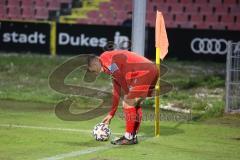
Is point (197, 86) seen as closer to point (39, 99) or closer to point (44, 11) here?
point (39, 99)

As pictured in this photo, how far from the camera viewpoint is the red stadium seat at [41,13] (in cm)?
3050

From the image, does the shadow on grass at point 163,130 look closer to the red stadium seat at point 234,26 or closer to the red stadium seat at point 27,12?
the red stadium seat at point 234,26

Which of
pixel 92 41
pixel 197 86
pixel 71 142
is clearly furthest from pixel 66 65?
pixel 71 142

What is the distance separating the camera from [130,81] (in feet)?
Answer: 36.0

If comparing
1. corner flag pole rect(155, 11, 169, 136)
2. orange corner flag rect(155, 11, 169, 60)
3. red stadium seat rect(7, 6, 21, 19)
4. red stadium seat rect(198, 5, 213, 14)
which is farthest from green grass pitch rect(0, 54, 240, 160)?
red stadium seat rect(7, 6, 21, 19)

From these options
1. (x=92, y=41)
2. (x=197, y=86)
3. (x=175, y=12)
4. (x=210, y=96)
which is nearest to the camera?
(x=210, y=96)

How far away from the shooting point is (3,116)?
14438 mm

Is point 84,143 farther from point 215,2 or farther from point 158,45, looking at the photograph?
point 215,2

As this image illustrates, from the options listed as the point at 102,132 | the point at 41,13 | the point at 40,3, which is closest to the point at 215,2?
the point at 41,13

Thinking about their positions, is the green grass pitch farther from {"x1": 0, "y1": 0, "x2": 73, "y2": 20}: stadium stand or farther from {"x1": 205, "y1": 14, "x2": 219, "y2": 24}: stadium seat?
{"x1": 0, "y1": 0, "x2": 73, "y2": 20}: stadium stand

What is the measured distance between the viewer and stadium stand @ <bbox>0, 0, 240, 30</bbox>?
95.1 feet

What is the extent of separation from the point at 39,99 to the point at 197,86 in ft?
19.0

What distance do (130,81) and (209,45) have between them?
15.9m

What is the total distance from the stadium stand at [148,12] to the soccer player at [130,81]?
18.1m
